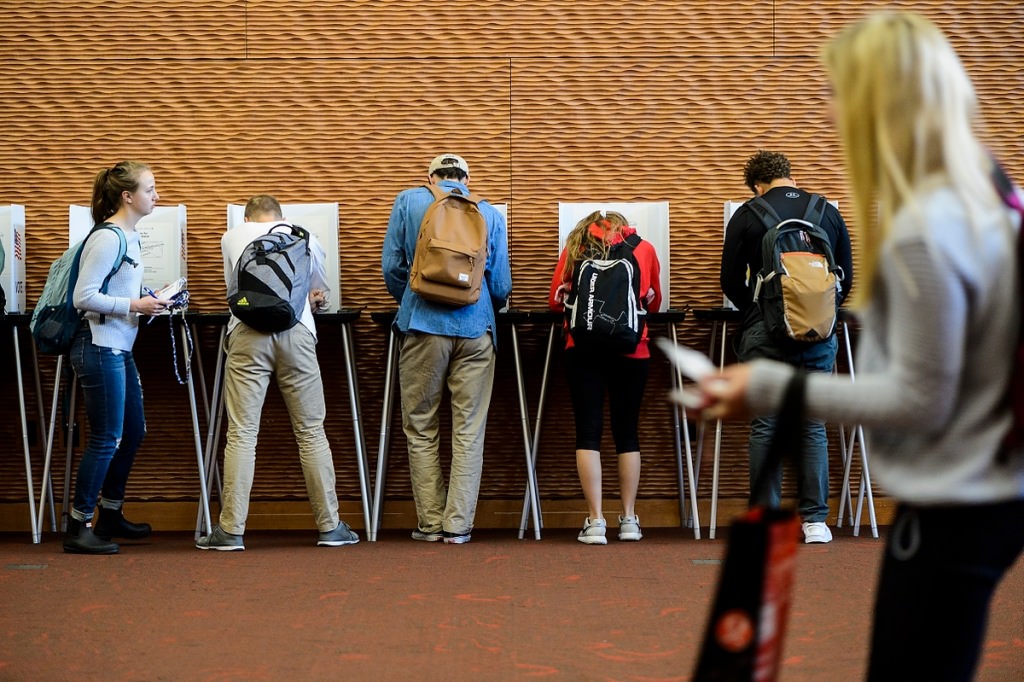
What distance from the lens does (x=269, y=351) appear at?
4336mm

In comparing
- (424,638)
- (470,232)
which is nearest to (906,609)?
(424,638)

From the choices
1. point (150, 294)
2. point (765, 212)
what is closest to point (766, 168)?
point (765, 212)

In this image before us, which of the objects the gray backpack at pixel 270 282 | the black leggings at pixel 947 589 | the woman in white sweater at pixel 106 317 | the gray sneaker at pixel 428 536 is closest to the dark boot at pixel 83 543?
the woman in white sweater at pixel 106 317

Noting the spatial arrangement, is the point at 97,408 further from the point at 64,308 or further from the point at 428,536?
the point at 428,536

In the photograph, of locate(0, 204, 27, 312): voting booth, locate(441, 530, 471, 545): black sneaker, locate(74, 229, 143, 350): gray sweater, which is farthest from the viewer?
locate(0, 204, 27, 312): voting booth

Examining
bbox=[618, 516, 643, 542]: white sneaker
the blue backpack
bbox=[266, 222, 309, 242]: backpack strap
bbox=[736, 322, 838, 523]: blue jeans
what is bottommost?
bbox=[618, 516, 643, 542]: white sneaker

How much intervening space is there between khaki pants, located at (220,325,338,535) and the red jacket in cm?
96

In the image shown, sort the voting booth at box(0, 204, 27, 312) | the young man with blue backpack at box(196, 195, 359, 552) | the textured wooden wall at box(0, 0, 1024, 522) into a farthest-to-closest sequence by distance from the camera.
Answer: the textured wooden wall at box(0, 0, 1024, 522), the voting booth at box(0, 204, 27, 312), the young man with blue backpack at box(196, 195, 359, 552)

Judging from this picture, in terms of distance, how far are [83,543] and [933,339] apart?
3.78m

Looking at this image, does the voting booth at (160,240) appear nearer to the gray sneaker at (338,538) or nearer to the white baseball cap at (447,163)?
the white baseball cap at (447,163)

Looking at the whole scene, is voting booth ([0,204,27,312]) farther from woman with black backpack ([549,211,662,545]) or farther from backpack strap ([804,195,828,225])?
backpack strap ([804,195,828,225])

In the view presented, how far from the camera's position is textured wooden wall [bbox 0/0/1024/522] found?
5.01 metres

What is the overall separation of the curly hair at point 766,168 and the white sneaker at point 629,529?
1397 mm

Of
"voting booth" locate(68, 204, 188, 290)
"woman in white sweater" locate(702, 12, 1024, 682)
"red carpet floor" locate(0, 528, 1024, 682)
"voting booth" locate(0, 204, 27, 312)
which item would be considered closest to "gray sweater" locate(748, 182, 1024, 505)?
"woman in white sweater" locate(702, 12, 1024, 682)
